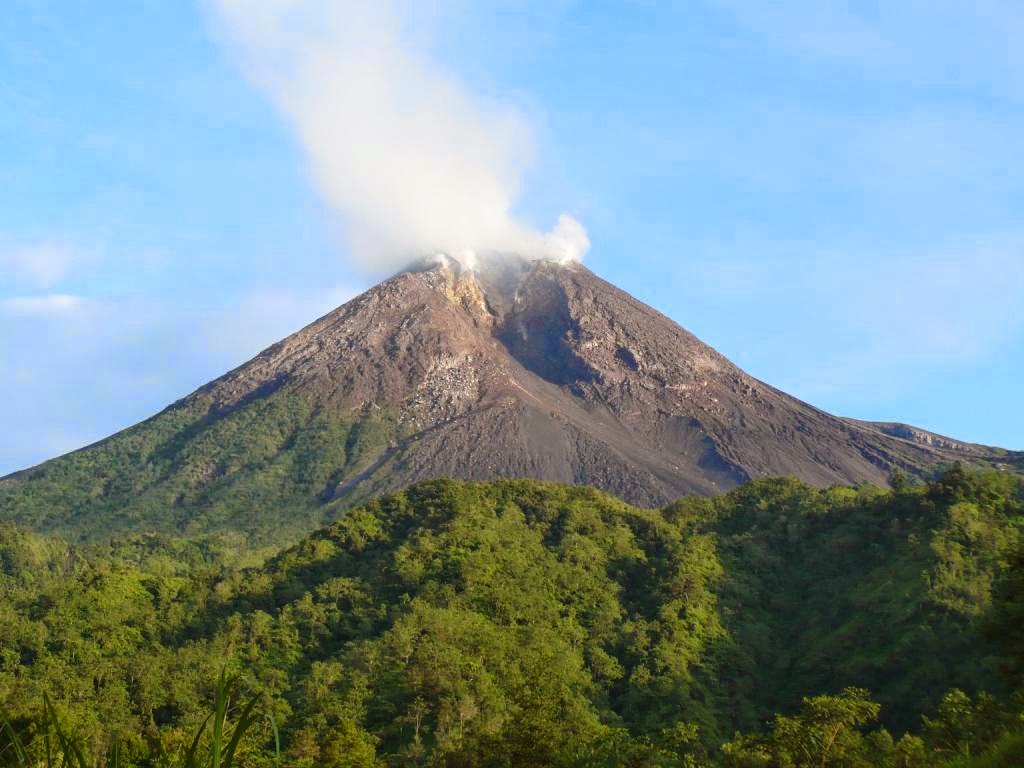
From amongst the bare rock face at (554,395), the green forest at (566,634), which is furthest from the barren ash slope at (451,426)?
the green forest at (566,634)

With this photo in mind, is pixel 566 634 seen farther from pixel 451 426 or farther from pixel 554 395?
pixel 554 395

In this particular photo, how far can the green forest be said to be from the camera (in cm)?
3319

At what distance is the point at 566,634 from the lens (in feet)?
176

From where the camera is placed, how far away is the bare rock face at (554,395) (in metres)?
130

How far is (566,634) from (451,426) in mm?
84060

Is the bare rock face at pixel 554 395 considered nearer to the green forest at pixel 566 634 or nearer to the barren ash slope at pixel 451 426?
the barren ash slope at pixel 451 426

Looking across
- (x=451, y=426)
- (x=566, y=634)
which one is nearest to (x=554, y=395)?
(x=451, y=426)

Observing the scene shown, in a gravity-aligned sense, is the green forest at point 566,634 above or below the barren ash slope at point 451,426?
below

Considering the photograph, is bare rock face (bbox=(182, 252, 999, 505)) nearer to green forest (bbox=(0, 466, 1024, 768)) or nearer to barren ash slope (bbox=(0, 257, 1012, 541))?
barren ash slope (bbox=(0, 257, 1012, 541))

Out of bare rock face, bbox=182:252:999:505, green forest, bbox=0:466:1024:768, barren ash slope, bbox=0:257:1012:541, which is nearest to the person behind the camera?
green forest, bbox=0:466:1024:768

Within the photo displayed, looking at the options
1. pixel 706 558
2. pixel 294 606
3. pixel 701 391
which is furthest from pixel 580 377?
pixel 294 606

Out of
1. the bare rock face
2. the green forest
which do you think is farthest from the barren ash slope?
the green forest

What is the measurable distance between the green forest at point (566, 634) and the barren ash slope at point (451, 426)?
51.0 m

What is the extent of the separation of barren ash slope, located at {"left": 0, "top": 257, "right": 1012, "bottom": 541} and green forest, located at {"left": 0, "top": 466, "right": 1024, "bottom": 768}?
167 ft
